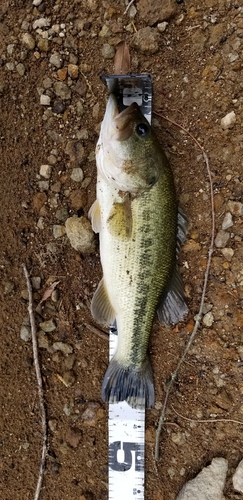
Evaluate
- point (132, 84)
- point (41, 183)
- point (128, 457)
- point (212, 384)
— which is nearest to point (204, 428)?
point (212, 384)

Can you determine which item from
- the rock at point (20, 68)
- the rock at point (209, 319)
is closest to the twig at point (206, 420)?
the rock at point (209, 319)

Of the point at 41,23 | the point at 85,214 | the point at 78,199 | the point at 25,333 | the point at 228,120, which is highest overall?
the point at 41,23

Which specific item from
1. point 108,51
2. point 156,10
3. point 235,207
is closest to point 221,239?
point 235,207

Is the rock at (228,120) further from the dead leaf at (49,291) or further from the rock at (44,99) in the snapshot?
the dead leaf at (49,291)

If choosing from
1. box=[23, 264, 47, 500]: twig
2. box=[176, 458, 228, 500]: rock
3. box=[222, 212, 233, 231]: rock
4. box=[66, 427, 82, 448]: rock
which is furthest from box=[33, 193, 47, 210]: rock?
box=[176, 458, 228, 500]: rock

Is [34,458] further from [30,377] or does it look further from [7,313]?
[7,313]

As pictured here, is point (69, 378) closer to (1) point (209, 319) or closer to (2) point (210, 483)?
(1) point (209, 319)
